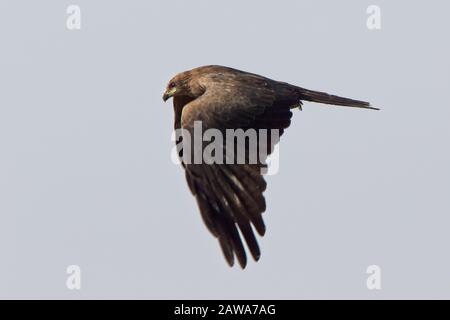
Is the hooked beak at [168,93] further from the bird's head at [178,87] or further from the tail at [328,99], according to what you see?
the tail at [328,99]

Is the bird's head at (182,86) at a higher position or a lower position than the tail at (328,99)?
higher

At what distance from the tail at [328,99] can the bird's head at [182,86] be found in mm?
1341

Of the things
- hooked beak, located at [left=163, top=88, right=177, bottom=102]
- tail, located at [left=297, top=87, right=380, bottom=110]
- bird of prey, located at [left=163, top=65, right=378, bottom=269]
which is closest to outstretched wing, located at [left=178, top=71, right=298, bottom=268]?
bird of prey, located at [left=163, top=65, right=378, bottom=269]

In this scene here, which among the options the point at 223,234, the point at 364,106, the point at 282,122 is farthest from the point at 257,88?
the point at 223,234

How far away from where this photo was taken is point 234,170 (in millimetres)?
13289

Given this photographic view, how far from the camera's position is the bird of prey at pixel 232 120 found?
12.8 metres

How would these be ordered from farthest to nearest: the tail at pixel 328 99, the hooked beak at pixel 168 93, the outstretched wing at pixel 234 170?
the hooked beak at pixel 168 93, the tail at pixel 328 99, the outstretched wing at pixel 234 170

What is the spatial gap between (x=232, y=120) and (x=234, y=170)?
2.94ft

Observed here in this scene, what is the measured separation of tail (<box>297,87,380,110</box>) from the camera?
50.8 feet

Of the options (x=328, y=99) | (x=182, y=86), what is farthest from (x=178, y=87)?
(x=328, y=99)

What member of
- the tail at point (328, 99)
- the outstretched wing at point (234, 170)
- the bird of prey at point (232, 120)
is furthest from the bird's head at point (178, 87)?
the tail at point (328, 99)

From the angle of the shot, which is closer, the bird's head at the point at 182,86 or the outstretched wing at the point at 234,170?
the outstretched wing at the point at 234,170

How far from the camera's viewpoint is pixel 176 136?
15.0 m

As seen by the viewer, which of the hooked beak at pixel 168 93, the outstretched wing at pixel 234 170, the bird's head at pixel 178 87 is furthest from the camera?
the hooked beak at pixel 168 93
